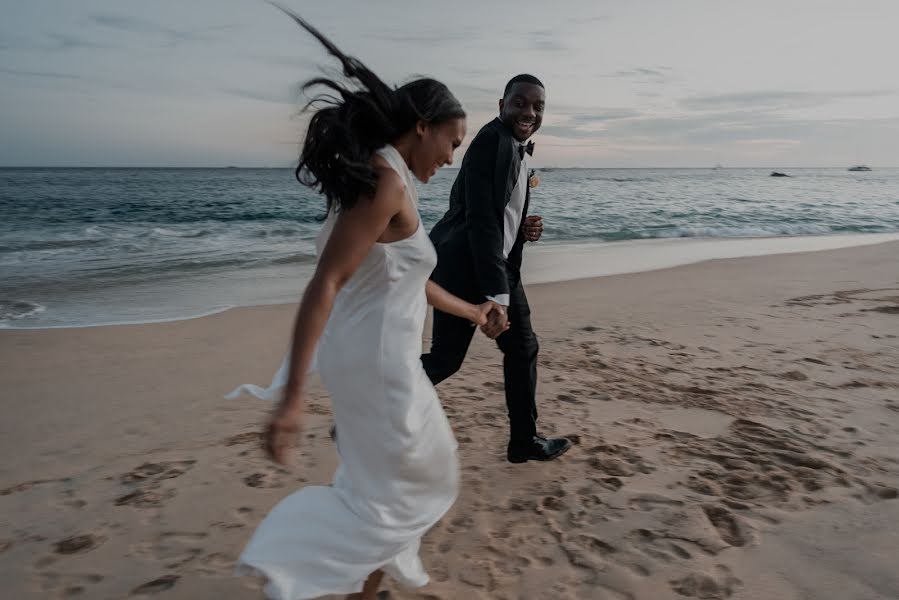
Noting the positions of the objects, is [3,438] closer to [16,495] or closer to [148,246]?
[16,495]

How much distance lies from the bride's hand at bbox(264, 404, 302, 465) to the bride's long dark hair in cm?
53

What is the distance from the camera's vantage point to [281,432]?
5.25ft

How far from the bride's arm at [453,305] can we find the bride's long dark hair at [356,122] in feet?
1.90

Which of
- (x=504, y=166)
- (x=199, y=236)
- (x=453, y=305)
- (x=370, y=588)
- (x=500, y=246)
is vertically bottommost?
(x=199, y=236)

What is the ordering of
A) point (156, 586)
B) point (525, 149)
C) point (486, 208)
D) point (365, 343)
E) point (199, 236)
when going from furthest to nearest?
1. point (199, 236)
2. point (525, 149)
3. point (486, 208)
4. point (156, 586)
5. point (365, 343)

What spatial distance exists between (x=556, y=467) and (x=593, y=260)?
897 centimetres

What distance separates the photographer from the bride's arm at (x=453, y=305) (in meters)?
2.25

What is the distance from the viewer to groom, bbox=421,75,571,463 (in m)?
3.03

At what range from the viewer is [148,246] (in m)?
14.6

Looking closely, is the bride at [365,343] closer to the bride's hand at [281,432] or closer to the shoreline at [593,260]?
the bride's hand at [281,432]

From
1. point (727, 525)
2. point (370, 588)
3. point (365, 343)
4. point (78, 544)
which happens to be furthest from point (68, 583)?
point (727, 525)

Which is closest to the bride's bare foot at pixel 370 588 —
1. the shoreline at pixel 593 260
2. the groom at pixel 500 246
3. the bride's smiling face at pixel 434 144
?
the groom at pixel 500 246

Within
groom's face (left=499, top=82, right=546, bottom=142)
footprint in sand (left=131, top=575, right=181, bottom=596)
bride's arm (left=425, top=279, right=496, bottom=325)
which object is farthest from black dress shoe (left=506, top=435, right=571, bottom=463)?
footprint in sand (left=131, top=575, right=181, bottom=596)

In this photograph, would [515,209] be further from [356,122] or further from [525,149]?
[356,122]
